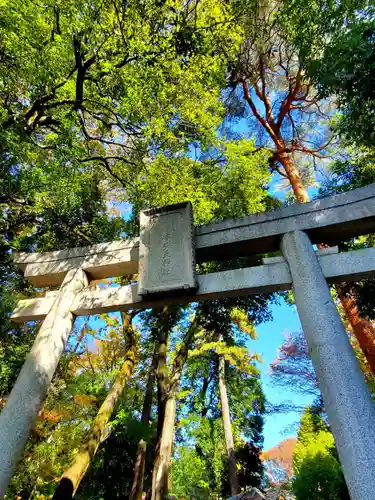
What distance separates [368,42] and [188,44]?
3331mm

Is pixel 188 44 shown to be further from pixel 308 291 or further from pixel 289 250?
pixel 308 291

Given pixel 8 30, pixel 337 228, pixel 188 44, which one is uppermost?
pixel 188 44

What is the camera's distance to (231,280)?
150 inches

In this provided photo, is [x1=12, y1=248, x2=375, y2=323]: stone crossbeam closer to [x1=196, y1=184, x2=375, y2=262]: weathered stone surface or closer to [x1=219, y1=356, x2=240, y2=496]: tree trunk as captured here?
[x1=196, y1=184, x2=375, y2=262]: weathered stone surface

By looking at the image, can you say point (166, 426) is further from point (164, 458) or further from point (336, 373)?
point (336, 373)

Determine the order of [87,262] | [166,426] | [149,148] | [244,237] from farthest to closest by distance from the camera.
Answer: [166,426] → [149,148] → [87,262] → [244,237]

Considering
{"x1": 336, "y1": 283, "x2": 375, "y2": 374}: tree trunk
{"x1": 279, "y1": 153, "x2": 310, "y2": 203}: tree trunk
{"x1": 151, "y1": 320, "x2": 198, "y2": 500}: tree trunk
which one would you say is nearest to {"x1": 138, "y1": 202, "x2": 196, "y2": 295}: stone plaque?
{"x1": 336, "y1": 283, "x2": 375, "y2": 374}: tree trunk

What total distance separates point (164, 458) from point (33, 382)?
557 cm

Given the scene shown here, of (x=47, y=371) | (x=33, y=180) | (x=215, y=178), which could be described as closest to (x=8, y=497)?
→ (x=47, y=371)

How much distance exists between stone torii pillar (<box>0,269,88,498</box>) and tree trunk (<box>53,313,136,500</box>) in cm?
344

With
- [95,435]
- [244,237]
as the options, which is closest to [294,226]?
[244,237]

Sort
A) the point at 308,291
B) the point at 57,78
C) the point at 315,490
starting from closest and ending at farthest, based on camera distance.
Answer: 1. the point at 308,291
2. the point at 57,78
3. the point at 315,490

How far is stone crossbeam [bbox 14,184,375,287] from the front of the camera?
376 centimetres

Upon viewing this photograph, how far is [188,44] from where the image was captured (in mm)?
6176
